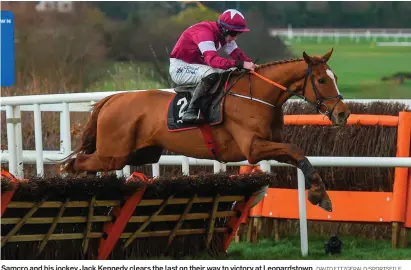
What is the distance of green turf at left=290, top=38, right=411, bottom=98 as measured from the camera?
46.3 ft

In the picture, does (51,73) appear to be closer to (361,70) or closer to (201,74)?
(361,70)

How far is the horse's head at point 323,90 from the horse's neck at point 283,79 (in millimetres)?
88

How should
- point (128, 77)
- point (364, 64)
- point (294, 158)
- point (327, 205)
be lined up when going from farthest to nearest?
point (364, 64) → point (128, 77) → point (294, 158) → point (327, 205)

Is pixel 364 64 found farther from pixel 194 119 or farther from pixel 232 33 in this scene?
pixel 194 119

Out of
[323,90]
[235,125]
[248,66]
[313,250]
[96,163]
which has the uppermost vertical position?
[248,66]

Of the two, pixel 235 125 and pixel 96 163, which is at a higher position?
pixel 235 125

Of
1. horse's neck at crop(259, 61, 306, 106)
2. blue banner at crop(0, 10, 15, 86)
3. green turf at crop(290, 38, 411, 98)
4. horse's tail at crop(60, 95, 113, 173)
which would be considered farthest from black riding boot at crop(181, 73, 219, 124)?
green turf at crop(290, 38, 411, 98)

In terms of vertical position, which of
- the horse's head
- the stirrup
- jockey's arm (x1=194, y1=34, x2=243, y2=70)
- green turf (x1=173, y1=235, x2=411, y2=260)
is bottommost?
green turf (x1=173, y1=235, x2=411, y2=260)

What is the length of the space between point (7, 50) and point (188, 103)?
167 centimetres

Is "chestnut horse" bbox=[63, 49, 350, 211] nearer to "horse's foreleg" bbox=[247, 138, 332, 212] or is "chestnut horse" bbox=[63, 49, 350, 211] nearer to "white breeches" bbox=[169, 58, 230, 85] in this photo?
"horse's foreleg" bbox=[247, 138, 332, 212]

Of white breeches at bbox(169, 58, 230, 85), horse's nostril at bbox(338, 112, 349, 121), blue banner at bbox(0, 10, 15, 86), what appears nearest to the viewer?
horse's nostril at bbox(338, 112, 349, 121)

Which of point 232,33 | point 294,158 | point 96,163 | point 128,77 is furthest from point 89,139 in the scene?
point 128,77

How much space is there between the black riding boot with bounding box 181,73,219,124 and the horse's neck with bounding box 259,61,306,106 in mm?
416

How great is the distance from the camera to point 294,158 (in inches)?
309
